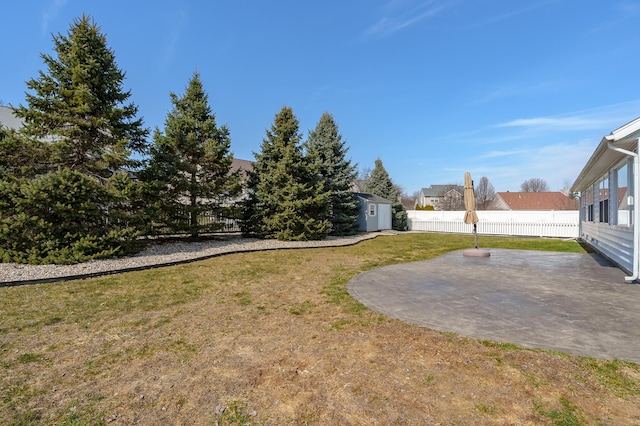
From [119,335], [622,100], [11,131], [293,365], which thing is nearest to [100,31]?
[11,131]

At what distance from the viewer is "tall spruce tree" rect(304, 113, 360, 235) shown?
60.6 ft

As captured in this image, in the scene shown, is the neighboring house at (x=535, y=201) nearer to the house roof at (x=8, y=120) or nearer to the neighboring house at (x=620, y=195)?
the neighboring house at (x=620, y=195)

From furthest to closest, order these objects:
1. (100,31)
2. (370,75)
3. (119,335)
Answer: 1. (370,75)
2. (100,31)
3. (119,335)

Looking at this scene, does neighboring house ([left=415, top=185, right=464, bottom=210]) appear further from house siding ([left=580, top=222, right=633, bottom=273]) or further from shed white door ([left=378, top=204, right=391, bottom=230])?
house siding ([left=580, top=222, right=633, bottom=273])

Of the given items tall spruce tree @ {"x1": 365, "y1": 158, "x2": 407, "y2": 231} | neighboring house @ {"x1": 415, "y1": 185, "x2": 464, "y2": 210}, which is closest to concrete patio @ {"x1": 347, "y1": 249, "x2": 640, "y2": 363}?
tall spruce tree @ {"x1": 365, "y1": 158, "x2": 407, "y2": 231}

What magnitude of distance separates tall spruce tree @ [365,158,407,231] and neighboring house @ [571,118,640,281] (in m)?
14.4

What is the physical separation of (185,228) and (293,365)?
10603mm

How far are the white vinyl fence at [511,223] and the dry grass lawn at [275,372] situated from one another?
2023cm

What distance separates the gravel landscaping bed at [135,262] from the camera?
6.77 metres

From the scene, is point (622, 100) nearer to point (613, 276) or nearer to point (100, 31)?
point (613, 276)

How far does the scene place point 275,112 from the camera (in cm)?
1502

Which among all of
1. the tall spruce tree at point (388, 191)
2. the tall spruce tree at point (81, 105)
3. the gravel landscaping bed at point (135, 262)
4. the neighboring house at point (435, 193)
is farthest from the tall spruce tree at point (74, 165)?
the neighboring house at point (435, 193)

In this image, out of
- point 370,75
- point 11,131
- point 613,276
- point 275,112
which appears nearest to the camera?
point 613,276

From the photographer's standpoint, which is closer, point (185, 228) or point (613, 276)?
point (613, 276)
